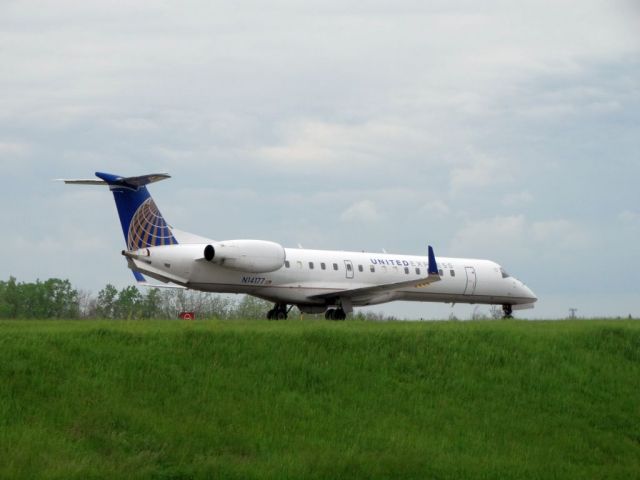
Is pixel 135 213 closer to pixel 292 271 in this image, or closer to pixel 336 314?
pixel 292 271

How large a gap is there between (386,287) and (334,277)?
83.4 inches

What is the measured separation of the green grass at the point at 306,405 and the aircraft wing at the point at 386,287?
36.9 ft

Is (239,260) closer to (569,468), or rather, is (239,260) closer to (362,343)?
(362,343)

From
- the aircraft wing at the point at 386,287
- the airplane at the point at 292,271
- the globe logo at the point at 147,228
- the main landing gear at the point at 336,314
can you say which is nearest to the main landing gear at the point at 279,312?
the airplane at the point at 292,271

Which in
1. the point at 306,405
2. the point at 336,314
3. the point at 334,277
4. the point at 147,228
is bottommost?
the point at 306,405

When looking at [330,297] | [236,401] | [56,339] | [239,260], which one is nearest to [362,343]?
[236,401]

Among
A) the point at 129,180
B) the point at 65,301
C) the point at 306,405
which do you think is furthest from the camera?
the point at 65,301

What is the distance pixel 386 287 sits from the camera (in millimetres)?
38688

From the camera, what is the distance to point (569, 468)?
821 inches

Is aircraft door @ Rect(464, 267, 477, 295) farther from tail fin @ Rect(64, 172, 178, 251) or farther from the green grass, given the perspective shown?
the green grass

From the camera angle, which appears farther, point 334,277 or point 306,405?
point 334,277

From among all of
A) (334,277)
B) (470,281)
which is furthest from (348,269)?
(470,281)

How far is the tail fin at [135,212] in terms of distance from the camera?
3522cm

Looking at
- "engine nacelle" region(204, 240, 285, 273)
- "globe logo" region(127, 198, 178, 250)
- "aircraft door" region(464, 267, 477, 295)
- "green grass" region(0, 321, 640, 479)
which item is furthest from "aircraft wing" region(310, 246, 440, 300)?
"green grass" region(0, 321, 640, 479)
